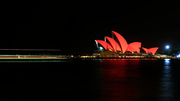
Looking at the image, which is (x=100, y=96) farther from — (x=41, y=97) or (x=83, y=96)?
(x=41, y=97)

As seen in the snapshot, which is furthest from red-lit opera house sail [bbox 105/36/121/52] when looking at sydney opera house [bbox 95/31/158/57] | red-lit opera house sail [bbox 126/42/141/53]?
red-lit opera house sail [bbox 126/42/141/53]

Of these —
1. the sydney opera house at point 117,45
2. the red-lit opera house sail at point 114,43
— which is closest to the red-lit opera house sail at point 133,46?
the sydney opera house at point 117,45

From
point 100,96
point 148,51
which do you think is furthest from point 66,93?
point 148,51

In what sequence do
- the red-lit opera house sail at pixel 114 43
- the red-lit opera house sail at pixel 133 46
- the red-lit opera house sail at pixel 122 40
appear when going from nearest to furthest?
1. the red-lit opera house sail at pixel 122 40
2. the red-lit opera house sail at pixel 114 43
3. the red-lit opera house sail at pixel 133 46

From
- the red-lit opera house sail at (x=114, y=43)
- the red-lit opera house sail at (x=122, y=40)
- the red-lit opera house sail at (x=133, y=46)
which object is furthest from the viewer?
the red-lit opera house sail at (x=133, y=46)

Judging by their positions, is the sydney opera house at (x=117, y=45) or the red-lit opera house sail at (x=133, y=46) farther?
Result: the red-lit opera house sail at (x=133, y=46)

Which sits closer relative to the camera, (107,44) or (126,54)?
(107,44)

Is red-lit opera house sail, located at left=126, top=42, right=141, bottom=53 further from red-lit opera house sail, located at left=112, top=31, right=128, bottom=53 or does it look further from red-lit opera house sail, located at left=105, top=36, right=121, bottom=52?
red-lit opera house sail, located at left=105, top=36, right=121, bottom=52

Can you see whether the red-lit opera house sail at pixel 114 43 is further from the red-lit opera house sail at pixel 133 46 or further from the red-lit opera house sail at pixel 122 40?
the red-lit opera house sail at pixel 133 46

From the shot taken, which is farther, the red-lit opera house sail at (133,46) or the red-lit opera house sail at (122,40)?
the red-lit opera house sail at (133,46)

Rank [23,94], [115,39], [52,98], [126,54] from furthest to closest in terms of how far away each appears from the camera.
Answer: [126,54] < [115,39] < [23,94] < [52,98]

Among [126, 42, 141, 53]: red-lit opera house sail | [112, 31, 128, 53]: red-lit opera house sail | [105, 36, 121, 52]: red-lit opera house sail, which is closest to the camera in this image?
[112, 31, 128, 53]: red-lit opera house sail
